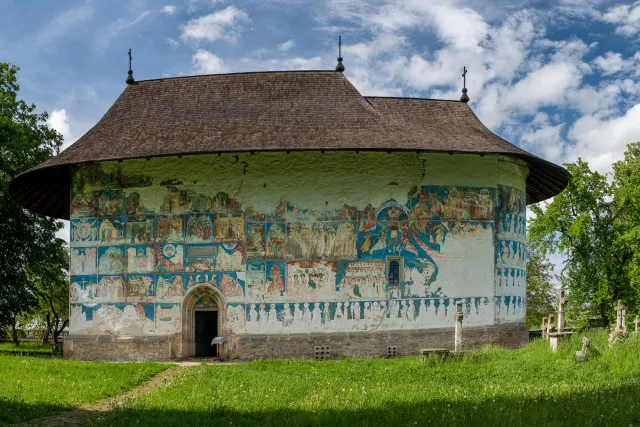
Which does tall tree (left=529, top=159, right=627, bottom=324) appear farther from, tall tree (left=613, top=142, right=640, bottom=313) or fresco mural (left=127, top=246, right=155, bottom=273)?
fresco mural (left=127, top=246, right=155, bottom=273)

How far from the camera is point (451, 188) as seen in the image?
20.3 meters

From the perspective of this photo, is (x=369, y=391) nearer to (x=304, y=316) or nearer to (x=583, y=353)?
(x=583, y=353)

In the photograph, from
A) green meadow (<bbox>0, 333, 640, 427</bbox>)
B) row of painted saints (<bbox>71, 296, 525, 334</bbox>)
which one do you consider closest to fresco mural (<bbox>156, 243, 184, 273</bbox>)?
row of painted saints (<bbox>71, 296, 525, 334</bbox>)

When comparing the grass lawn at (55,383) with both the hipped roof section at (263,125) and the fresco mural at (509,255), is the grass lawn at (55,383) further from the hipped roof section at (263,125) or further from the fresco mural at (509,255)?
the fresco mural at (509,255)

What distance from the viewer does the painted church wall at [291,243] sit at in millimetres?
19516

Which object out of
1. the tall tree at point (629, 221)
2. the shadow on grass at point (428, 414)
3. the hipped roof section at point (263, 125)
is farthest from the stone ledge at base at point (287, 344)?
the tall tree at point (629, 221)

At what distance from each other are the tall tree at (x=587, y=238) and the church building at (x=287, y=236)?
9989 mm

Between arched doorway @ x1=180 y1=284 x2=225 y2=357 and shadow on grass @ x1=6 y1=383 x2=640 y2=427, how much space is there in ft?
30.4

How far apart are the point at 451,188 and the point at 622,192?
12318 mm

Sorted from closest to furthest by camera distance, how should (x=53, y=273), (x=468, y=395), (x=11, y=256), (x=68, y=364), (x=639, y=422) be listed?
(x=639, y=422)
(x=468, y=395)
(x=68, y=364)
(x=11, y=256)
(x=53, y=273)

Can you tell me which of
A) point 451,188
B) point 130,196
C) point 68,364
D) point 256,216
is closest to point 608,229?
point 451,188

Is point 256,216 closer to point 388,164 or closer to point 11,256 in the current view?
point 388,164

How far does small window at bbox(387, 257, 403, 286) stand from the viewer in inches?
776

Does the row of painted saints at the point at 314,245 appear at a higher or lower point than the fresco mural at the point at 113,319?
higher
